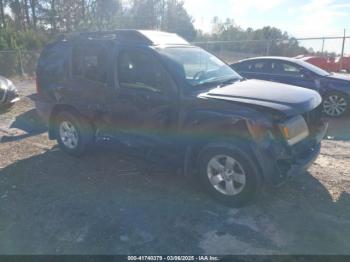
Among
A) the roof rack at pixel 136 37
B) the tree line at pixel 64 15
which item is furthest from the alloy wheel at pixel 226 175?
the tree line at pixel 64 15

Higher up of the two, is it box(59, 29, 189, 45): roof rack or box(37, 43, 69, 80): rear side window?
box(59, 29, 189, 45): roof rack

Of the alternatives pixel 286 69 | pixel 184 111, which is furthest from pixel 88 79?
pixel 286 69

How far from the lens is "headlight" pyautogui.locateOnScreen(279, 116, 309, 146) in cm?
353

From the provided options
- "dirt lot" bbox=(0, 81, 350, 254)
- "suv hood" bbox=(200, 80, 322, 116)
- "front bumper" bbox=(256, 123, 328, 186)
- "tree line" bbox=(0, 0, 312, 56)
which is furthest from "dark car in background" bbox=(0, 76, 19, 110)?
→ "tree line" bbox=(0, 0, 312, 56)

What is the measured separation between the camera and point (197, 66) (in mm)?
4480

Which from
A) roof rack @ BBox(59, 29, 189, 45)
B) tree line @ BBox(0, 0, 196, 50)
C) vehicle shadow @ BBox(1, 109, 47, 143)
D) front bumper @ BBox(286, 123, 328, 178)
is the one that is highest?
tree line @ BBox(0, 0, 196, 50)

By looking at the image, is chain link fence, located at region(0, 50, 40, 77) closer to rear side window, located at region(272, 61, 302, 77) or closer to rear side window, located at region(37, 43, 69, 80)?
rear side window, located at region(37, 43, 69, 80)

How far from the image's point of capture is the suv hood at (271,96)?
3.58 m

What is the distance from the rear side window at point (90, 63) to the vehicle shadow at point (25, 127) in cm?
249

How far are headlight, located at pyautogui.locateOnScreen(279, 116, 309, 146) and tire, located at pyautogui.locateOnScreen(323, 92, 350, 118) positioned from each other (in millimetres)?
4549

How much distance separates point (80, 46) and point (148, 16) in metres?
35.3

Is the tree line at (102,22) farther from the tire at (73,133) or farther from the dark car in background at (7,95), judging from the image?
the tire at (73,133)

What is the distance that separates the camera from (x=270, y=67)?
28.3 ft

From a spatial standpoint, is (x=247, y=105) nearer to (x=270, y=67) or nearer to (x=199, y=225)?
(x=199, y=225)
